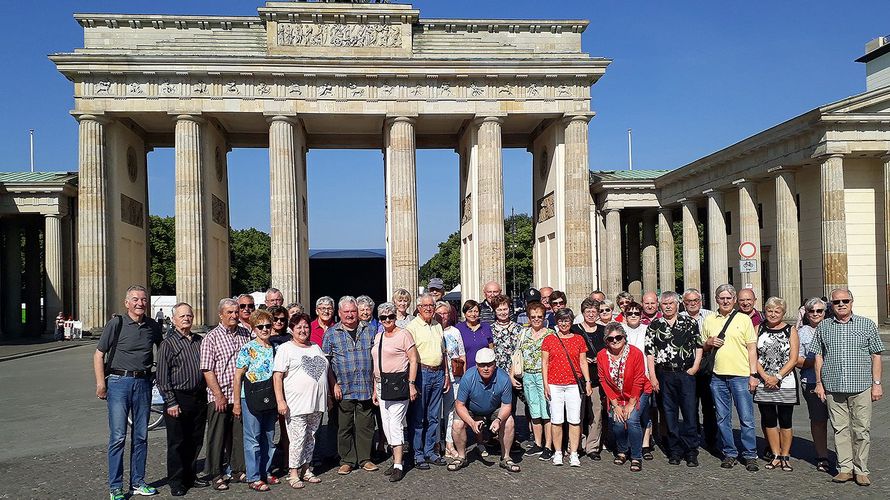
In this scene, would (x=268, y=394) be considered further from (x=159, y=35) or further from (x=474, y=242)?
(x=159, y=35)

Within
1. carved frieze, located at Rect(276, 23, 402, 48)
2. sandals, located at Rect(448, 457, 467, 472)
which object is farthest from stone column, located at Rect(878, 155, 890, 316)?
sandals, located at Rect(448, 457, 467, 472)

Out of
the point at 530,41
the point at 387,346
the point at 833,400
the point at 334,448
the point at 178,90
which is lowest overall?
the point at 334,448

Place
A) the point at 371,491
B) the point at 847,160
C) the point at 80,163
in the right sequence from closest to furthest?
the point at 371,491, the point at 847,160, the point at 80,163

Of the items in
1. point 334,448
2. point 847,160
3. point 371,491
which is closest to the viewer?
point 371,491

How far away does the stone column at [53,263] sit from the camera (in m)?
35.0

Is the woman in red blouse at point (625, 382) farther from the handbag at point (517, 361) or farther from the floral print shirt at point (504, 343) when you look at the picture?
the floral print shirt at point (504, 343)

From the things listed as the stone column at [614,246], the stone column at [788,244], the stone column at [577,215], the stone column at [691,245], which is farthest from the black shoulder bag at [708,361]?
the stone column at [614,246]

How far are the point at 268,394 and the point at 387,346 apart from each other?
4.79 feet

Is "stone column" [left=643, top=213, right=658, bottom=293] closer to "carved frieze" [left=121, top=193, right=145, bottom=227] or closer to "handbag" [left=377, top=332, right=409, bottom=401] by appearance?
"carved frieze" [left=121, top=193, right=145, bottom=227]

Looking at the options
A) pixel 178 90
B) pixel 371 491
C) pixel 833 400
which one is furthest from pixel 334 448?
pixel 178 90

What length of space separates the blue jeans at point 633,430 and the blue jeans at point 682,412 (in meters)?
0.31

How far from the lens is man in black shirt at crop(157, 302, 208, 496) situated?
7.47 m

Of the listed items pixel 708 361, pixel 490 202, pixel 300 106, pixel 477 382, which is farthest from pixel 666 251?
pixel 477 382

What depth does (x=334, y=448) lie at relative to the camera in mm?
9539
